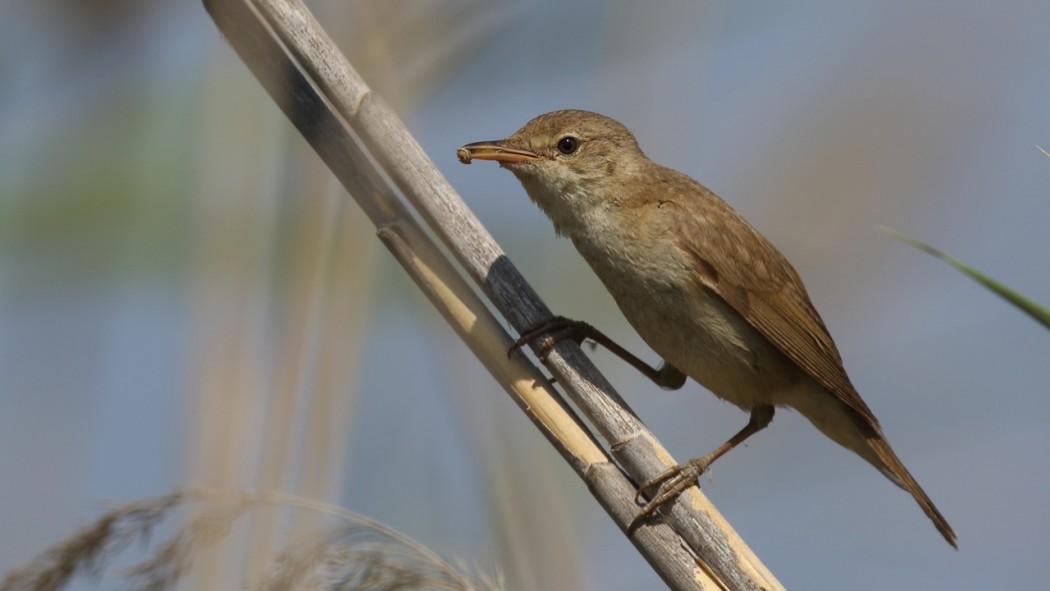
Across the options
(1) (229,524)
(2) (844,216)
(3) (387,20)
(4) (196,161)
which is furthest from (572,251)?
(1) (229,524)

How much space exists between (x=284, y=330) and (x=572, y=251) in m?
0.90

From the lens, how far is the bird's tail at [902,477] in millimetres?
2676

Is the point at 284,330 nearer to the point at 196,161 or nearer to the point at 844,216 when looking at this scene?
the point at 196,161

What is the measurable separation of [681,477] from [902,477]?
3.45 feet

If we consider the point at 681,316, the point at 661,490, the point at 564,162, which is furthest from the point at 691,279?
the point at 661,490

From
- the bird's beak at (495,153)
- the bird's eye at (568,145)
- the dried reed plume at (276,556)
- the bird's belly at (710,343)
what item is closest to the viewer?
the dried reed plume at (276,556)

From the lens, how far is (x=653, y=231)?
2730 millimetres

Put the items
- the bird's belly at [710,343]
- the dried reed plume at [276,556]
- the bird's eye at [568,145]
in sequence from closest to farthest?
1. the dried reed plume at [276,556]
2. the bird's belly at [710,343]
3. the bird's eye at [568,145]

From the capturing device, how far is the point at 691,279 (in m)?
2.75

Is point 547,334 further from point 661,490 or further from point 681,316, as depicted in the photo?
point 681,316

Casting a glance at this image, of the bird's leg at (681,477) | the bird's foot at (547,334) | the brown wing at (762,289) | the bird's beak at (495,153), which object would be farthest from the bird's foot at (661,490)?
the bird's beak at (495,153)

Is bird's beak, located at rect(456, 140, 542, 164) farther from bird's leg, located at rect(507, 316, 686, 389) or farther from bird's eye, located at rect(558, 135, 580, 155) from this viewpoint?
bird's leg, located at rect(507, 316, 686, 389)

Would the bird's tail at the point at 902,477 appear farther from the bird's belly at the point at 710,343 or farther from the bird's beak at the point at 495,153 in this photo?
the bird's beak at the point at 495,153

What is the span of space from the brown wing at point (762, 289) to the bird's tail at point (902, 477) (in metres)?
0.07
